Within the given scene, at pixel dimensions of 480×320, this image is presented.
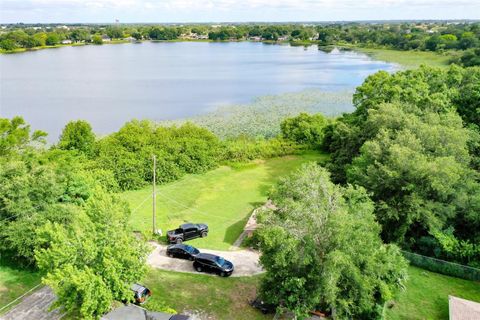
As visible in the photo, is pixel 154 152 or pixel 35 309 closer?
pixel 35 309

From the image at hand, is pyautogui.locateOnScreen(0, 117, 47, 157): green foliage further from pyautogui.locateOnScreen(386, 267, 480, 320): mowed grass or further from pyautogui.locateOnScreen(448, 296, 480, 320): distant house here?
pyautogui.locateOnScreen(448, 296, 480, 320): distant house

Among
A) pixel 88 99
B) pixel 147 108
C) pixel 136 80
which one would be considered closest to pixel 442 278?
pixel 147 108

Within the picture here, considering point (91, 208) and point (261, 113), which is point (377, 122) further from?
point (261, 113)

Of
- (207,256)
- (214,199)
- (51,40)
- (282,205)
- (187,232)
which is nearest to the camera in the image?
(282,205)

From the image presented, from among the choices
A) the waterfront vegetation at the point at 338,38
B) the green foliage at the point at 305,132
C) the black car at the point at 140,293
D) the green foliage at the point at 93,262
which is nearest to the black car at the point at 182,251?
the black car at the point at 140,293

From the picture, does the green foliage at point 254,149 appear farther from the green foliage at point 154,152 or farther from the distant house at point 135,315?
the distant house at point 135,315

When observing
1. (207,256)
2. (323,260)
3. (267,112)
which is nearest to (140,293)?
(207,256)

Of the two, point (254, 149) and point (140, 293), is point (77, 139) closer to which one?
point (254, 149)
